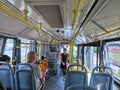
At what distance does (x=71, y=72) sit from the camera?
394 centimetres

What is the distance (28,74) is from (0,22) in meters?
1.27

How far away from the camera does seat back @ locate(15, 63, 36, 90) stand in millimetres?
3994

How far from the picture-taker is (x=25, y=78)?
408cm

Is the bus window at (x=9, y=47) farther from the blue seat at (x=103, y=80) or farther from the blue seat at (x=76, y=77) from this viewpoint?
the blue seat at (x=103, y=80)

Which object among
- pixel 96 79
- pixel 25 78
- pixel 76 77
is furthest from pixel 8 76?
pixel 96 79

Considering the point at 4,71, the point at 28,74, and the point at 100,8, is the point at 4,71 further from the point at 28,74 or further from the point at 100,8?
the point at 100,8

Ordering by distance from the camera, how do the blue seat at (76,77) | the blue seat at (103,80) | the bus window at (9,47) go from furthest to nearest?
1. the bus window at (9,47)
2. the blue seat at (76,77)
3. the blue seat at (103,80)

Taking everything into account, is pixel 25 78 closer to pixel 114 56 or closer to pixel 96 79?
pixel 96 79

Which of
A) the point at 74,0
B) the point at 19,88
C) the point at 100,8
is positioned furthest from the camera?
the point at 19,88

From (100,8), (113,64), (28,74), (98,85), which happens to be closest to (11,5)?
(28,74)

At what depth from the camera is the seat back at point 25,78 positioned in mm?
3994

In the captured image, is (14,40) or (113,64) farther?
(14,40)

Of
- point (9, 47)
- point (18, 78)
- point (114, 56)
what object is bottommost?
point (18, 78)

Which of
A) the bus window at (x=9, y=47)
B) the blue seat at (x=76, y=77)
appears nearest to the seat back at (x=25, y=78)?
the blue seat at (x=76, y=77)
